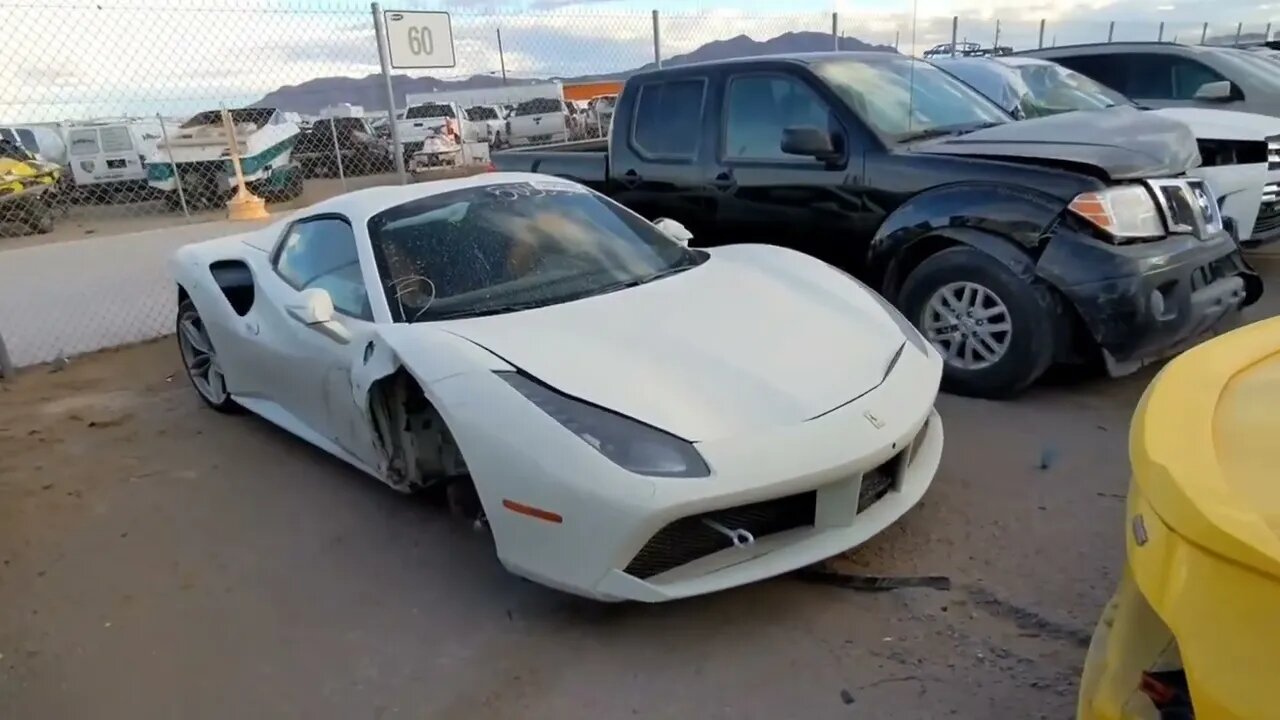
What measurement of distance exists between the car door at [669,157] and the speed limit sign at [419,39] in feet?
9.51

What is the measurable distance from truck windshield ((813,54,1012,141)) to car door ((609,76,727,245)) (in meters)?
0.84

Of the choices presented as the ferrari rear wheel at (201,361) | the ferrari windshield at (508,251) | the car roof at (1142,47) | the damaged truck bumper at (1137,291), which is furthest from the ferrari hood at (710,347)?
the car roof at (1142,47)

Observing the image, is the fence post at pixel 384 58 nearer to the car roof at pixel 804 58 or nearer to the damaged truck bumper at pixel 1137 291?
the car roof at pixel 804 58

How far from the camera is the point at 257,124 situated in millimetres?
14500

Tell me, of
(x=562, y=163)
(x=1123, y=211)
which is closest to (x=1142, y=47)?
Answer: (x=1123, y=211)

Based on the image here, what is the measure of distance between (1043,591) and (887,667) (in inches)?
25.3

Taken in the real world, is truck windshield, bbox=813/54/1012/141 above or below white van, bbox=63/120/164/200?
above

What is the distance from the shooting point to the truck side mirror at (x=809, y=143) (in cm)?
475

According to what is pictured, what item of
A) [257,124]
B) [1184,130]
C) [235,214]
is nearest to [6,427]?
[235,214]

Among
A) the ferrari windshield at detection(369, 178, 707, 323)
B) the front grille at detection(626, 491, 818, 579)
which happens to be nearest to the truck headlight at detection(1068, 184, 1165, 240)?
the ferrari windshield at detection(369, 178, 707, 323)

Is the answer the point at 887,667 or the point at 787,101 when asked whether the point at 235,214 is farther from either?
the point at 887,667

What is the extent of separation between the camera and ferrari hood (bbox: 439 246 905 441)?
2.72m

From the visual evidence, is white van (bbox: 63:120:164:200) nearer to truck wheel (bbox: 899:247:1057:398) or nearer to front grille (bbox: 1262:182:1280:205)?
truck wheel (bbox: 899:247:1057:398)

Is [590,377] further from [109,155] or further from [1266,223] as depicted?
[109,155]
